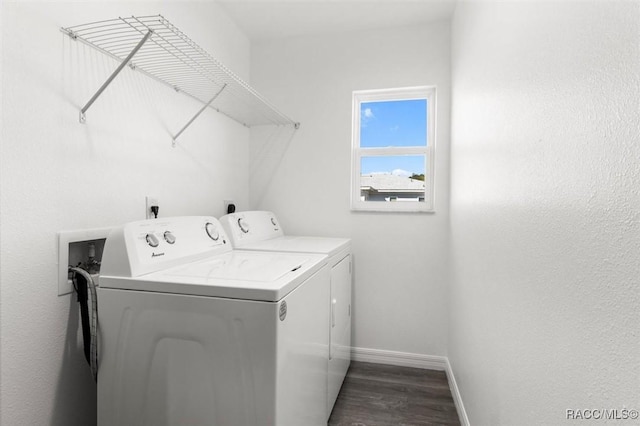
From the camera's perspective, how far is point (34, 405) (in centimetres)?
111

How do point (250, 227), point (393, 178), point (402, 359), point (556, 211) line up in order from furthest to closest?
point (393, 178) < point (402, 359) < point (250, 227) < point (556, 211)

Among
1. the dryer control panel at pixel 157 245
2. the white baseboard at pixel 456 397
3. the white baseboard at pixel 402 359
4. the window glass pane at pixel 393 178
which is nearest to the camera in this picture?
the dryer control panel at pixel 157 245

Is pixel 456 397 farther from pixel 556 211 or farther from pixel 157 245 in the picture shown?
pixel 157 245

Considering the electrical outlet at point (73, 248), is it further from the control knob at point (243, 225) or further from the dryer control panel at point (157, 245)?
the control knob at point (243, 225)

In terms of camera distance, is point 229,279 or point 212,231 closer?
point 229,279

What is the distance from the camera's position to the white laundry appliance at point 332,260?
179cm

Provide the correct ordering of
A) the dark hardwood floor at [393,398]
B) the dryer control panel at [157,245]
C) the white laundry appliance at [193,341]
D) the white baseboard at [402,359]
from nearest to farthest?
1. the white laundry appliance at [193,341]
2. the dryer control panel at [157,245]
3. the dark hardwood floor at [393,398]
4. the white baseboard at [402,359]

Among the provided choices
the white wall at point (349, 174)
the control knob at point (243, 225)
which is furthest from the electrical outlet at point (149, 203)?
the white wall at point (349, 174)

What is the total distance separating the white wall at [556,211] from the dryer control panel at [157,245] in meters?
1.23

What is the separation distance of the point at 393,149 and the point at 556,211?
1817 millimetres

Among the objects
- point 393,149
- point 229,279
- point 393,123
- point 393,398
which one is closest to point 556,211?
point 229,279

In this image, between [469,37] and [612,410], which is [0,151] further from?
[469,37]

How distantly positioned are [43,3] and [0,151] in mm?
547

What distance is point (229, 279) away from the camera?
111 centimetres
